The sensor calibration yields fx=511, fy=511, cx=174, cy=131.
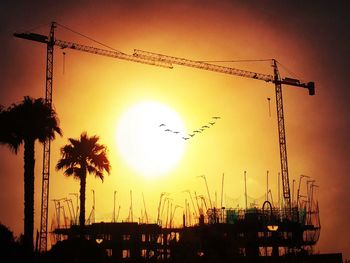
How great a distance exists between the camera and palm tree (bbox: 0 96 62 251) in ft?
127

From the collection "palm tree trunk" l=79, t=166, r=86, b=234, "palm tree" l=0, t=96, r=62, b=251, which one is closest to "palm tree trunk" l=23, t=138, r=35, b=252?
"palm tree" l=0, t=96, r=62, b=251

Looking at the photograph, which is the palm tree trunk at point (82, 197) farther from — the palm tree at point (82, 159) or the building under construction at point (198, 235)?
the building under construction at point (198, 235)

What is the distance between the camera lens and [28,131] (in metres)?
40.2

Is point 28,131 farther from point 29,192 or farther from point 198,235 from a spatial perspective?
point 198,235

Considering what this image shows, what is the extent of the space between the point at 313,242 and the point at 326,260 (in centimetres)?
3674

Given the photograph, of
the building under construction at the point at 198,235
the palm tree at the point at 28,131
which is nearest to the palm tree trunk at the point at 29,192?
the palm tree at the point at 28,131

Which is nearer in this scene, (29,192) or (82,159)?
(29,192)

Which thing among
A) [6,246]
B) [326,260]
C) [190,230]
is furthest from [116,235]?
[6,246]

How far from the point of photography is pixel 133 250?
7725 centimetres

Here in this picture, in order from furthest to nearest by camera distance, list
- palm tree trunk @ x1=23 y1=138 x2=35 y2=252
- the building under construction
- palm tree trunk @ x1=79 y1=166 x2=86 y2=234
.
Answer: the building under construction
palm tree trunk @ x1=79 y1=166 x2=86 y2=234
palm tree trunk @ x1=23 y1=138 x2=35 y2=252

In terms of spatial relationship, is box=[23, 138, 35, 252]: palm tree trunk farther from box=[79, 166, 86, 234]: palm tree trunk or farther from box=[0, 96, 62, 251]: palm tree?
box=[79, 166, 86, 234]: palm tree trunk

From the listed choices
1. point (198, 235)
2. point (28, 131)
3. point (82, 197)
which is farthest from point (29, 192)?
point (198, 235)

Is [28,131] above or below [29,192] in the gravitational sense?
above

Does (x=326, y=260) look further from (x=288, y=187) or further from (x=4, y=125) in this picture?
(x=288, y=187)
